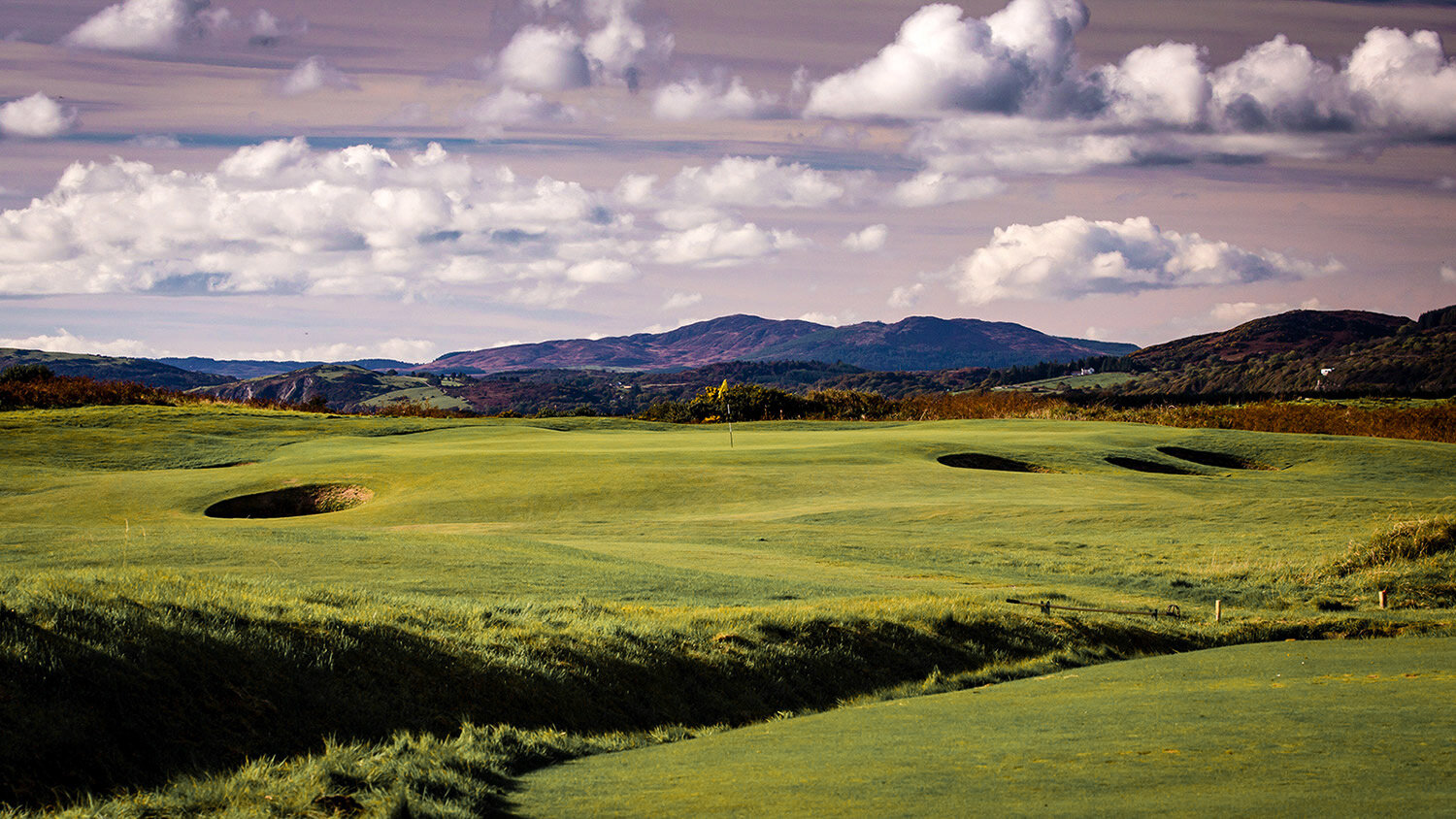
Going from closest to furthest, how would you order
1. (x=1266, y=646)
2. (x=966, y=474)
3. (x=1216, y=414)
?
1. (x=1266, y=646)
2. (x=966, y=474)
3. (x=1216, y=414)

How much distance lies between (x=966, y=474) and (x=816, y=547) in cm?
1389

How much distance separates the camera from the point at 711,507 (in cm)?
3006

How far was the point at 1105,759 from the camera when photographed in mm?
6961

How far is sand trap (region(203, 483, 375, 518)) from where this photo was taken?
29.4 meters

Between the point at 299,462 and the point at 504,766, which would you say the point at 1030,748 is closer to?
the point at 504,766

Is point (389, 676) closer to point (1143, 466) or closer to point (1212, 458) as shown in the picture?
point (1143, 466)

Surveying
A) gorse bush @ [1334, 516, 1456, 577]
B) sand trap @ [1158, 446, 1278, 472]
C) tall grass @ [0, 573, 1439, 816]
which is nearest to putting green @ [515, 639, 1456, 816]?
tall grass @ [0, 573, 1439, 816]

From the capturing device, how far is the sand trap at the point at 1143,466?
40719mm

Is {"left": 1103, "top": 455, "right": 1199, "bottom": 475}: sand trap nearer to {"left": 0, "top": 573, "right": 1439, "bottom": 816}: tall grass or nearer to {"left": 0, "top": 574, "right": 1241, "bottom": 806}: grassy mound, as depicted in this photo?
{"left": 0, "top": 573, "right": 1439, "bottom": 816}: tall grass

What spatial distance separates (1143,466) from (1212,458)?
211 inches

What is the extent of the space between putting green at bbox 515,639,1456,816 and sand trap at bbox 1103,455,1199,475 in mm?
30945

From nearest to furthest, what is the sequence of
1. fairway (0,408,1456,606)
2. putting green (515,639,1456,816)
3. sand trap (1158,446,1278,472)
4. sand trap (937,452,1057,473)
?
putting green (515,639,1456,816)
fairway (0,408,1456,606)
sand trap (937,452,1057,473)
sand trap (1158,446,1278,472)

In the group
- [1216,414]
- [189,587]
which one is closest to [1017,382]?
[1216,414]

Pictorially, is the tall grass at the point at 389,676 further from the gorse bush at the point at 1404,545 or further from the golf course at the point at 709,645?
the gorse bush at the point at 1404,545
